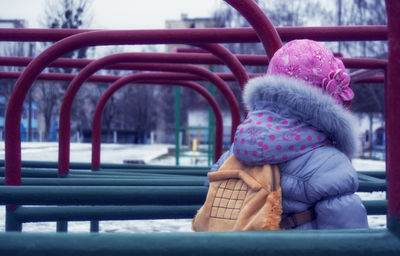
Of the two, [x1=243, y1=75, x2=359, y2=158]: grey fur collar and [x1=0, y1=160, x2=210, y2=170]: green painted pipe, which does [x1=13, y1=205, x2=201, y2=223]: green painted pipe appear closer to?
[x1=243, y1=75, x2=359, y2=158]: grey fur collar

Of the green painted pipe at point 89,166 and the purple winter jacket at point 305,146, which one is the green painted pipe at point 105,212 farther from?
the green painted pipe at point 89,166

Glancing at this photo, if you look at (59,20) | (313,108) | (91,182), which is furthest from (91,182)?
(59,20)

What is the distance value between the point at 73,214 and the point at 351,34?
1.19 metres

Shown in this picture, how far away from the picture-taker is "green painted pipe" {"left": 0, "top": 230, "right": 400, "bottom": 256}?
0.51 metres

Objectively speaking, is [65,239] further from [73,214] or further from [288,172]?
[73,214]

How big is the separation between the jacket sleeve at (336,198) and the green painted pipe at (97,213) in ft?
2.40

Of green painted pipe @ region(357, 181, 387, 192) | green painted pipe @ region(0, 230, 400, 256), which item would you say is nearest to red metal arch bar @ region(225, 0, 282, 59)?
green painted pipe @ region(357, 181, 387, 192)

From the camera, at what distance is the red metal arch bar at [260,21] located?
1396 millimetres

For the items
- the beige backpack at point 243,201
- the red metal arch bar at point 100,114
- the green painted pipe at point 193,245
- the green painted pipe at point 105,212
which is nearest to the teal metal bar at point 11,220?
the green painted pipe at point 105,212

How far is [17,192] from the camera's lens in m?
1.12

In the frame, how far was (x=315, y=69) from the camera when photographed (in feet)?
4.31

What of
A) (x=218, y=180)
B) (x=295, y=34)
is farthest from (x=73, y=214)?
(x=295, y=34)

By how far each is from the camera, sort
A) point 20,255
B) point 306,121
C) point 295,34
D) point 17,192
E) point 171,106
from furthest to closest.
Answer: point 171,106, point 295,34, point 306,121, point 17,192, point 20,255

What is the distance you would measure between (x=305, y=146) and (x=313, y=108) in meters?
0.10
